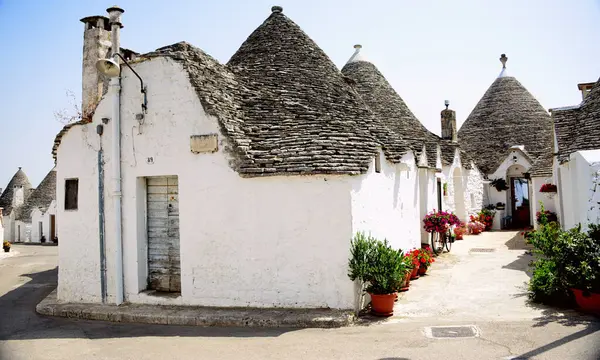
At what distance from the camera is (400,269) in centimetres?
736

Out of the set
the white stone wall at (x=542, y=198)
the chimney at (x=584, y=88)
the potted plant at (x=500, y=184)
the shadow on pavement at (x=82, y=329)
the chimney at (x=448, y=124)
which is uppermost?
the chimney at (x=584, y=88)

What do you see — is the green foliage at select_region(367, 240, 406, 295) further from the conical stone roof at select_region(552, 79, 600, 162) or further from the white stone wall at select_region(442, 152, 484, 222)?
the white stone wall at select_region(442, 152, 484, 222)

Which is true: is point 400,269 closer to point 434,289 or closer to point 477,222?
point 434,289

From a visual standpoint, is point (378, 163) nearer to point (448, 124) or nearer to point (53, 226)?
point (448, 124)

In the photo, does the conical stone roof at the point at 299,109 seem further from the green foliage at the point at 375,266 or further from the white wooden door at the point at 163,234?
the white wooden door at the point at 163,234

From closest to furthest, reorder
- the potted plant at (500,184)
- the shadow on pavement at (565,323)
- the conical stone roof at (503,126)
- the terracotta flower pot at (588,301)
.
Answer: the shadow on pavement at (565,323) → the terracotta flower pot at (588,301) → the potted plant at (500,184) → the conical stone roof at (503,126)

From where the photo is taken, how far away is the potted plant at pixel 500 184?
21.9m

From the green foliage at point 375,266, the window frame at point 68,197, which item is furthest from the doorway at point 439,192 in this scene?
the window frame at point 68,197

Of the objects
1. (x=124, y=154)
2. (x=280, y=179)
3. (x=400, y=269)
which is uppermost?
(x=124, y=154)

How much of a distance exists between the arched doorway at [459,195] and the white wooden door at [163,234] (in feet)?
46.4

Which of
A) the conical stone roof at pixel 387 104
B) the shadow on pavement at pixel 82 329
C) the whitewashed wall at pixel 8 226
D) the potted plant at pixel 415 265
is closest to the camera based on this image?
the shadow on pavement at pixel 82 329

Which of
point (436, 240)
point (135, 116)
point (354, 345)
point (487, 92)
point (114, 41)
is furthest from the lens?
point (487, 92)

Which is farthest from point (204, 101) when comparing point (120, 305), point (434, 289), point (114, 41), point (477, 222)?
point (477, 222)

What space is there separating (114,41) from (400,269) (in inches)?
363
